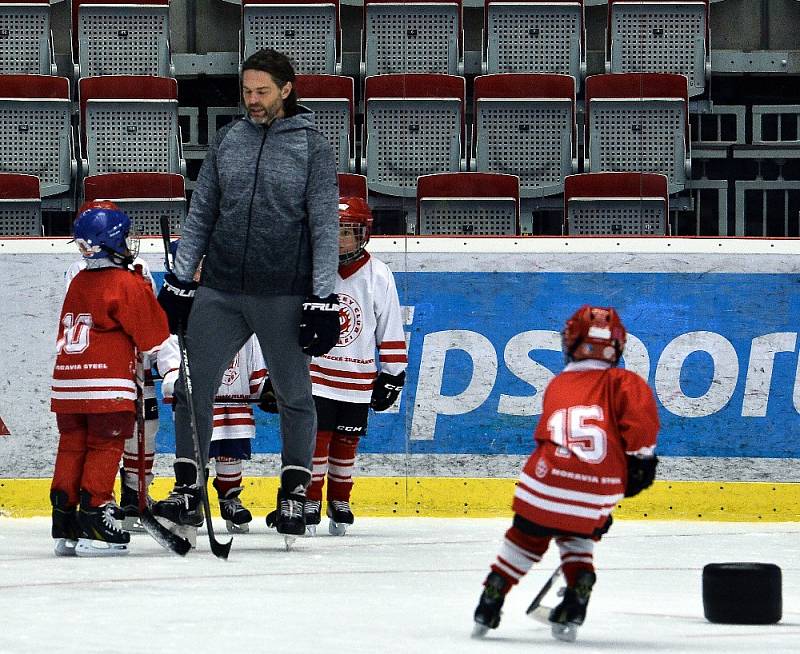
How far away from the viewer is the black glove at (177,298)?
4.29 metres

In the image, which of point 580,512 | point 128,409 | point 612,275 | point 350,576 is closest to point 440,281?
point 612,275

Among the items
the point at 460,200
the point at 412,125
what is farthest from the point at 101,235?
the point at 412,125

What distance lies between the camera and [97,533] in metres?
4.43

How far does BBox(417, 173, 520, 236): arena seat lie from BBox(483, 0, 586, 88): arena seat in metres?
1.22

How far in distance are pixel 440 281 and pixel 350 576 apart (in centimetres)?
226

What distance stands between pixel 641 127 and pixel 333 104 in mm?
1533

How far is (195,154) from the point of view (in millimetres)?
Result: 7930

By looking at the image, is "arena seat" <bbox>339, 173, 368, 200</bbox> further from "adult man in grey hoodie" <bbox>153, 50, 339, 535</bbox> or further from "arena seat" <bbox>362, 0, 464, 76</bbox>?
"adult man in grey hoodie" <bbox>153, 50, 339, 535</bbox>

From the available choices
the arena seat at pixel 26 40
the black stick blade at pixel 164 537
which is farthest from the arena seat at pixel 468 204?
the black stick blade at pixel 164 537

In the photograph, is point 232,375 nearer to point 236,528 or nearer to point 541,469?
point 236,528

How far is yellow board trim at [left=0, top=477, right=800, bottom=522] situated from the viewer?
580 centimetres

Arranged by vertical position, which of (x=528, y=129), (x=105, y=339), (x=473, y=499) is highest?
(x=528, y=129)

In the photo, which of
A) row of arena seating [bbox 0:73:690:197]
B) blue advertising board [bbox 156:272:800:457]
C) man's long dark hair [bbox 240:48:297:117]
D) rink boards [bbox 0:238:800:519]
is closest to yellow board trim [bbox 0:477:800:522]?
rink boards [bbox 0:238:800:519]

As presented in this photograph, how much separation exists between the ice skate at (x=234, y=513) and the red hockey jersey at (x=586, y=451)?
2.23 metres
